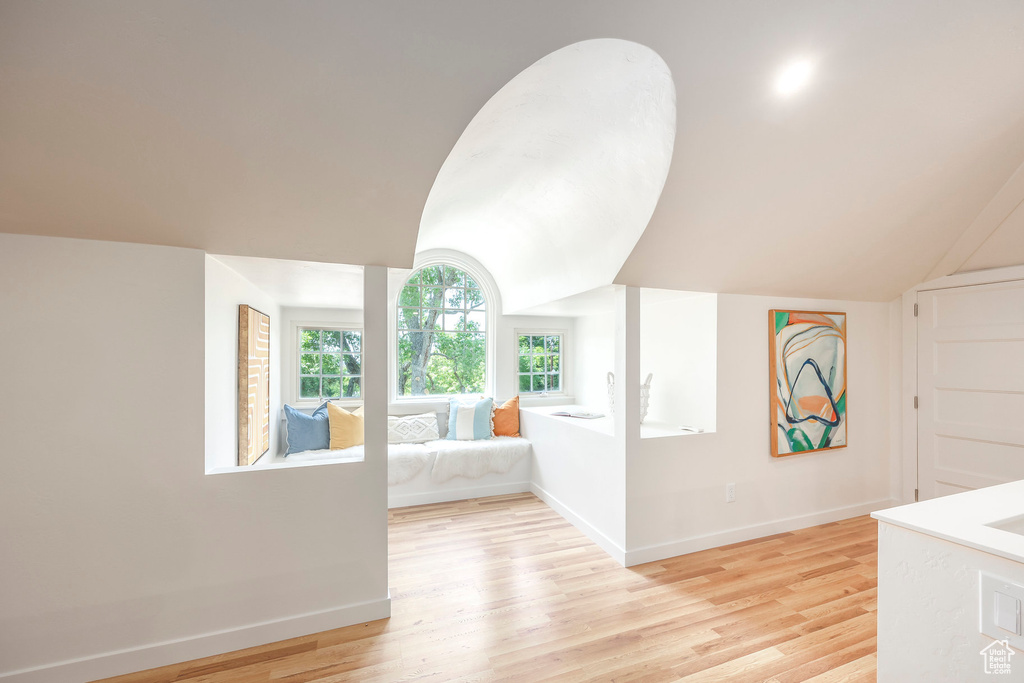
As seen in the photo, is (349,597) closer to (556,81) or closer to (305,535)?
(305,535)

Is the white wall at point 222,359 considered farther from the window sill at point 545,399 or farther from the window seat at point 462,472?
the window sill at point 545,399

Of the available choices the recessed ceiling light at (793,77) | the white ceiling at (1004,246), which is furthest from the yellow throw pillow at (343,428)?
the white ceiling at (1004,246)

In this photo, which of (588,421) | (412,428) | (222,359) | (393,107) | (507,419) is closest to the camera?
(393,107)

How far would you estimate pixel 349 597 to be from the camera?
217 cm

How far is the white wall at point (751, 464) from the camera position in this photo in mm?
2869

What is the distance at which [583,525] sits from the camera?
3.27 m

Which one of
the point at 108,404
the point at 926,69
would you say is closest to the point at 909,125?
the point at 926,69

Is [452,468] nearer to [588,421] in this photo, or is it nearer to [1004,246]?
[588,421]

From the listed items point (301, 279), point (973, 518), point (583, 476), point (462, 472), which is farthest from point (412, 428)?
point (973, 518)

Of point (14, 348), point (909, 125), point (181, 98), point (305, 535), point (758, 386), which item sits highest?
point (909, 125)

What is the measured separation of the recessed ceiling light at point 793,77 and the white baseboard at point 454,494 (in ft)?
12.1

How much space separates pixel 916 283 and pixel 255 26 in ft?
16.0

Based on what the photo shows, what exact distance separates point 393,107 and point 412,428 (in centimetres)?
325

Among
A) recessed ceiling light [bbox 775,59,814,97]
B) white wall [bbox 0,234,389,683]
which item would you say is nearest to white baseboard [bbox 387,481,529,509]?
white wall [bbox 0,234,389,683]
